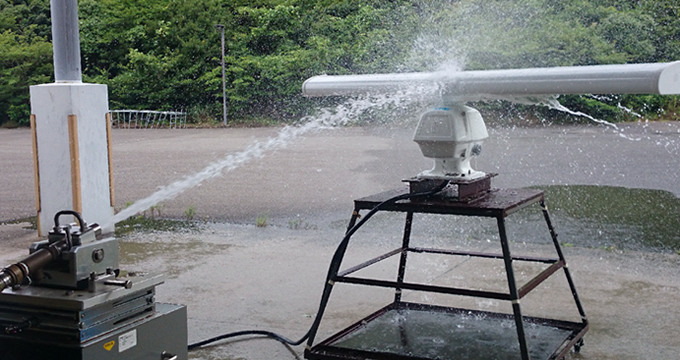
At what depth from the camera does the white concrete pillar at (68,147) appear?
5867 mm

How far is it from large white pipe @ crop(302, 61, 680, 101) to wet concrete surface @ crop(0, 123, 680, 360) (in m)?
1.32

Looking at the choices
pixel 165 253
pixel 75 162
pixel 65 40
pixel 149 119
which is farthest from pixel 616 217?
pixel 149 119

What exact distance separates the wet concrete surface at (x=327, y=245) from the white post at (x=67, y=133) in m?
0.47

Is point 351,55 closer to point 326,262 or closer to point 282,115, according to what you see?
point 282,115

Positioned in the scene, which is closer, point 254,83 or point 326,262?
point 326,262

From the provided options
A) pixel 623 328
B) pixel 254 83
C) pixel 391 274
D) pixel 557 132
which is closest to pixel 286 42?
pixel 254 83

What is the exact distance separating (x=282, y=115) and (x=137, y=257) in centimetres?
1318

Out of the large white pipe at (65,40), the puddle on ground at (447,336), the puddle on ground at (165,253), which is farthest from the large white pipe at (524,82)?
the large white pipe at (65,40)

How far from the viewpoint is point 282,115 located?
18438mm

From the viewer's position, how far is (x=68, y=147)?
5.88m

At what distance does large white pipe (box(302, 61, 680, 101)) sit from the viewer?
274cm

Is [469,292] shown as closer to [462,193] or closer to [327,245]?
[462,193]

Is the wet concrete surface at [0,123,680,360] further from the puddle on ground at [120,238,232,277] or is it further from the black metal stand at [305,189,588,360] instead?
the black metal stand at [305,189,588,360]

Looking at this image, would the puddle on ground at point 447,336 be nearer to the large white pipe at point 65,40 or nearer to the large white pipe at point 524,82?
the large white pipe at point 524,82
